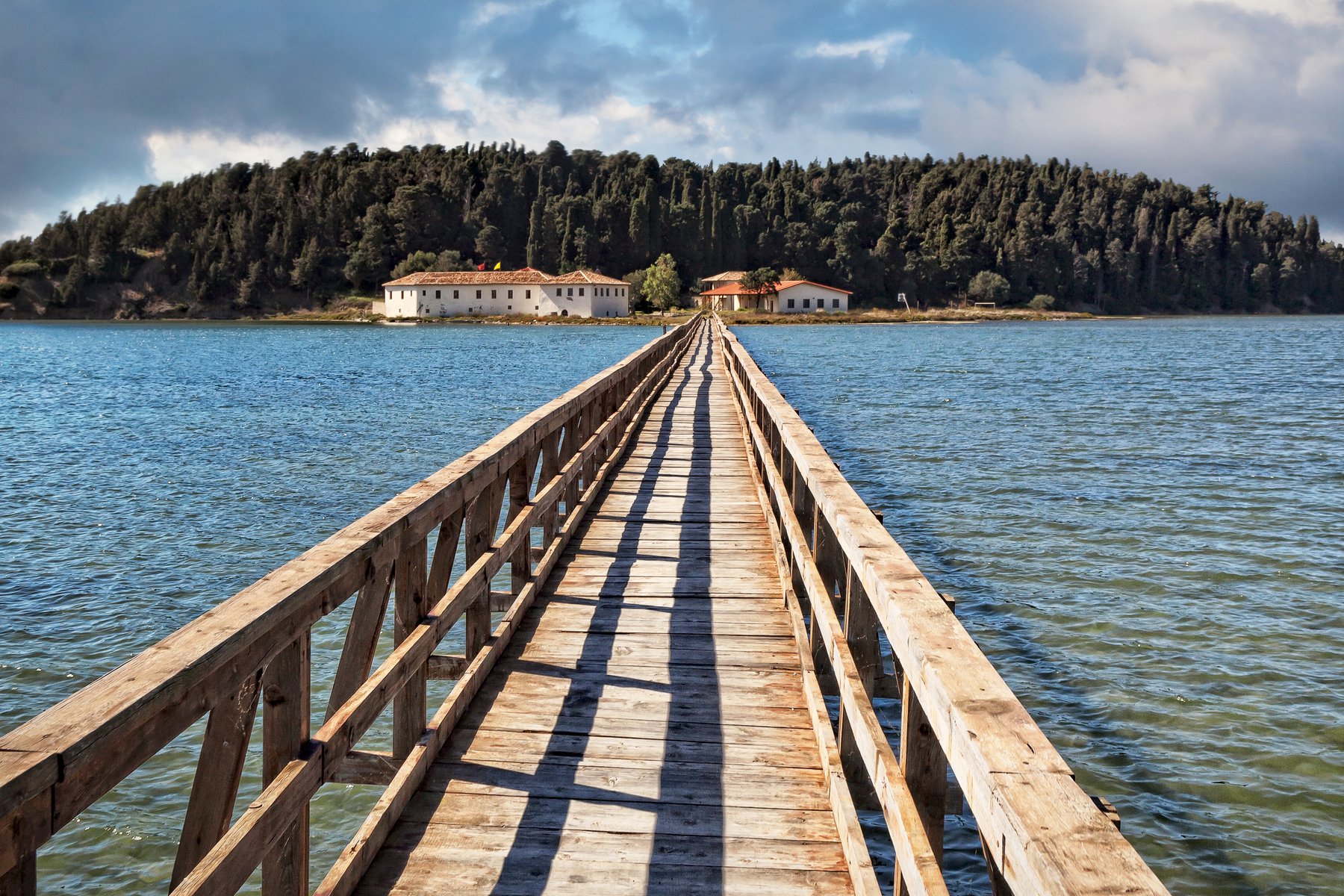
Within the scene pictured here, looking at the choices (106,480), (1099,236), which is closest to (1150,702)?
(106,480)

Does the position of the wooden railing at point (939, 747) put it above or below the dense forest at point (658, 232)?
below

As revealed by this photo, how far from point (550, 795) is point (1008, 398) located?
100ft

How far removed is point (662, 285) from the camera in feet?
389

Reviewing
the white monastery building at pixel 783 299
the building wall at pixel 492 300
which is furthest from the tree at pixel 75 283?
the white monastery building at pixel 783 299

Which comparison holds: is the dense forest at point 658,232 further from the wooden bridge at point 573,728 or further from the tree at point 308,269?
the wooden bridge at point 573,728

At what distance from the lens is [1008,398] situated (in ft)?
105

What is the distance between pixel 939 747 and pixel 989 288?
145m

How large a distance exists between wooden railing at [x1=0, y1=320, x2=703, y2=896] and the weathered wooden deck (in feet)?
0.65

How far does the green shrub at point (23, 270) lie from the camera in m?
145

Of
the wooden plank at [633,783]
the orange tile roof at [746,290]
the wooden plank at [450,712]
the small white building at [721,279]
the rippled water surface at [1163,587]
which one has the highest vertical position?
the small white building at [721,279]

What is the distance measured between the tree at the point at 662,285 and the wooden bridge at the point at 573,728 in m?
113

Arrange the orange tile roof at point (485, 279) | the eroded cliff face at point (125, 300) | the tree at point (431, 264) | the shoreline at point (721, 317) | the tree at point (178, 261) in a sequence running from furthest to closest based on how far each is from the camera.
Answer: the tree at point (178, 261)
the eroded cliff face at point (125, 300)
the tree at point (431, 264)
the orange tile roof at point (485, 279)
the shoreline at point (721, 317)

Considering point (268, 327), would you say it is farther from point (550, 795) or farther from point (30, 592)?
point (550, 795)

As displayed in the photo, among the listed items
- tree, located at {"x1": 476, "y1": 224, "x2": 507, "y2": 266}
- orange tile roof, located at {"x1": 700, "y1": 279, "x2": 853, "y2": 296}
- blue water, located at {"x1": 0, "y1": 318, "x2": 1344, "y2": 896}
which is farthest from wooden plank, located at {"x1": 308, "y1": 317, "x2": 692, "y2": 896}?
tree, located at {"x1": 476, "y1": 224, "x2": 507, "y2": 266}
